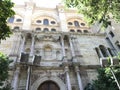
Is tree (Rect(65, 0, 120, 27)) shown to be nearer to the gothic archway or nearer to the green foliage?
the green foliage

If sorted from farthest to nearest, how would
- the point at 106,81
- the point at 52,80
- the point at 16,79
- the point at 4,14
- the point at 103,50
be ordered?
the point at 103,50
the point at 52,80
the point at 16,79
the point at 106,81
the point at 4,14

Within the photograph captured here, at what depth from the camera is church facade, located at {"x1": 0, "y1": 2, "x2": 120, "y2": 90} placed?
12844mm

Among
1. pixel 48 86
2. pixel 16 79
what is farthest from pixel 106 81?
pixel 16 79

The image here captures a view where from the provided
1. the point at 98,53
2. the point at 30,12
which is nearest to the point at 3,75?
the point at 98,53

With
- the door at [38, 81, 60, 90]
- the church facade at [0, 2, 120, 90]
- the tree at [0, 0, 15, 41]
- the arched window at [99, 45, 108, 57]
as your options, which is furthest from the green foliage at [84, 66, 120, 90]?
the tree at [0, 0, 15, 41]

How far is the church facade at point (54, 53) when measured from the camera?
42.1 ft

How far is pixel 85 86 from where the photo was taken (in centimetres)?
1280

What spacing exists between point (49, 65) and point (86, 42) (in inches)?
233

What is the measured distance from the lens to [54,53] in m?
16.0

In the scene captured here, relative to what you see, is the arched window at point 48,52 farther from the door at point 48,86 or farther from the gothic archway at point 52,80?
the door at point 48,86

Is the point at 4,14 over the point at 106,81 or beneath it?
over

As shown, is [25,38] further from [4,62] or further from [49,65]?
[4,62]

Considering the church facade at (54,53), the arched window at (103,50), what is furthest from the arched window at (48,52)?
the arched window at (103,50)

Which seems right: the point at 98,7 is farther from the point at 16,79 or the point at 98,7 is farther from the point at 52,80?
the point at 16,79
